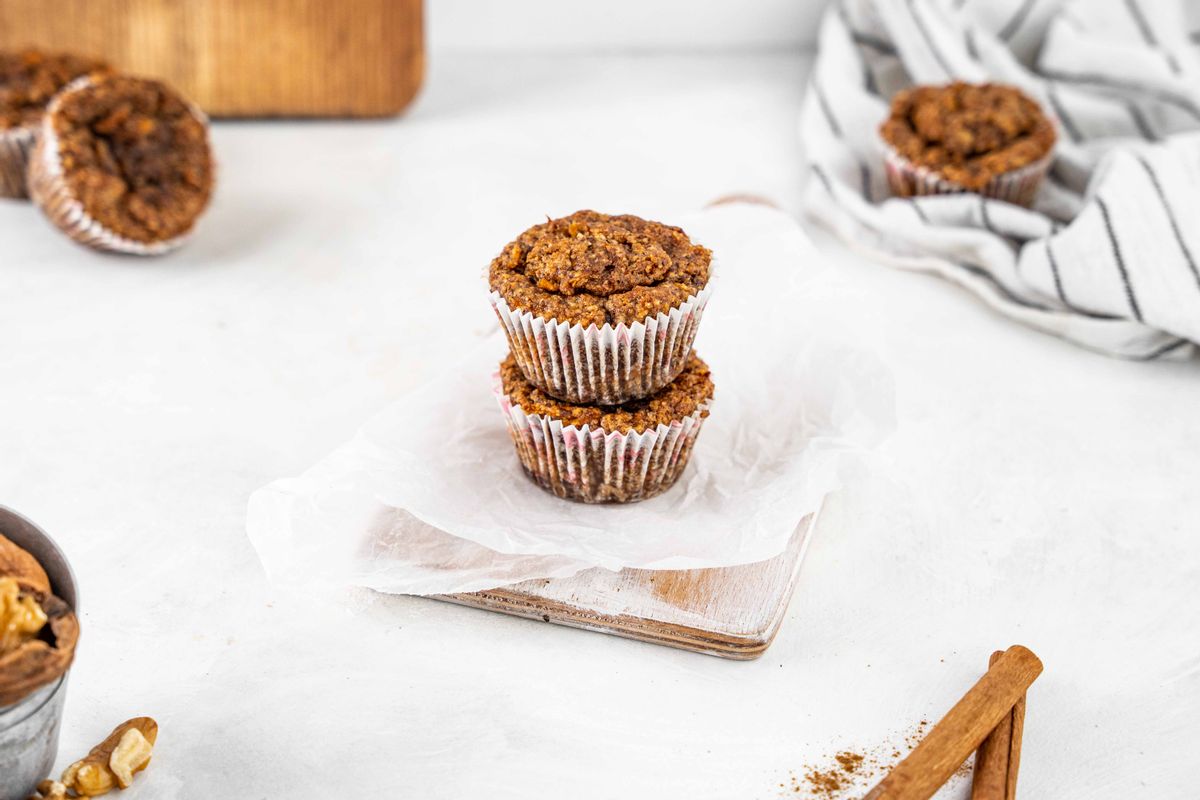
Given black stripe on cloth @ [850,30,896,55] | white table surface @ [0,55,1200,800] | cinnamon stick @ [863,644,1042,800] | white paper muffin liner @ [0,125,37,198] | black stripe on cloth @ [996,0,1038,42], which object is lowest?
white table surface @ [0,55,1200,800]

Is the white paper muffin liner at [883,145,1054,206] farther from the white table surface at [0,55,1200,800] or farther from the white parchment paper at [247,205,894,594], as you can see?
the white parchment paper at [247,205,894,594]

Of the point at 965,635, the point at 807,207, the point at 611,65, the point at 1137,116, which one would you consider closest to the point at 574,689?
the point at 965,635

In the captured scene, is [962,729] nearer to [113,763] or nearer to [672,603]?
[672,603]

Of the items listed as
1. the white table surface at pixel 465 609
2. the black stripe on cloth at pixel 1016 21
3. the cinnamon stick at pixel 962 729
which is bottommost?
the white table surface at pixel 465 609

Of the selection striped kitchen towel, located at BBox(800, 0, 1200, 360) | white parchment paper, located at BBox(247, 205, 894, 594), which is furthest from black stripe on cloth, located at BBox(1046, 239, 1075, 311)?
white parchment paper, located at BBox(247, 205, 894, 594)

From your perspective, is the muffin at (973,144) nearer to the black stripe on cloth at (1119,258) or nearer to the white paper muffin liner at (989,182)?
the white paper muffin liner at (989,182)

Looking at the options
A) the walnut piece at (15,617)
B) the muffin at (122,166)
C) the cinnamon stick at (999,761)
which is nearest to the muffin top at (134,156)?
the muffin at (122,166)

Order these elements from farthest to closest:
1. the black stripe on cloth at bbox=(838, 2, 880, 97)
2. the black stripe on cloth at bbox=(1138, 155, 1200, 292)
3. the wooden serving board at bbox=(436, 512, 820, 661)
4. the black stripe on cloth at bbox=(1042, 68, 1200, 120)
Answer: the black stripe on cloth at bbox=(838, 2, 880, 97) < the black stripe on cloth at bbox=(1042, 68, 1200, 120) < the black stripe on cloth at bbox=(1138, 155, 1200, 292) < the wooden serving board at bbox=(436, 512, 820, 661)
